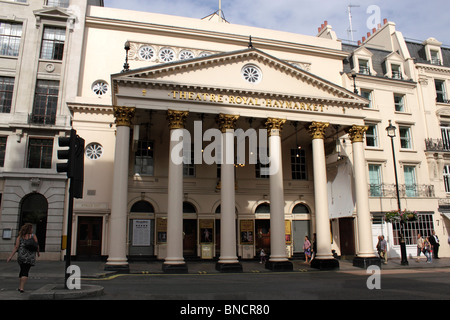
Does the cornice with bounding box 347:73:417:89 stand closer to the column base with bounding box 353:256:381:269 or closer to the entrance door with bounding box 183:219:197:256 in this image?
the column base with bounding box 353:256:381:269

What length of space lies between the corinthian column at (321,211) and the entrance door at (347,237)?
20.8 feet

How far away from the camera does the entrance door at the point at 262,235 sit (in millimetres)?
25703

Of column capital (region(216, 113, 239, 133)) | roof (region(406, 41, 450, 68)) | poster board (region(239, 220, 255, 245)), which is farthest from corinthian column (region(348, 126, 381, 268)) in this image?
roof (region(406, 41, 450, 68))

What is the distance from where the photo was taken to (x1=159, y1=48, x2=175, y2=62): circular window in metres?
26.4

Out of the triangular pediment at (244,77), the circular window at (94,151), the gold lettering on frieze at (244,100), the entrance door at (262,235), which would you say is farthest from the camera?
the entrance door at (262,235)

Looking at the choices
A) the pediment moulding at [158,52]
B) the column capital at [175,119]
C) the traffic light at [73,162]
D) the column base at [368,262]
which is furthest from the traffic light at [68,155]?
the pediment moulding at [158,52]

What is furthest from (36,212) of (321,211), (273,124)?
(321,211)

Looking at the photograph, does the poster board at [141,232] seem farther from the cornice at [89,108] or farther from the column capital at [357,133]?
the column capital at [357,133]

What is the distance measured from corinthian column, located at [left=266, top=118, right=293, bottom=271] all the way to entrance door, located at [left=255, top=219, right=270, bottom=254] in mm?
6004

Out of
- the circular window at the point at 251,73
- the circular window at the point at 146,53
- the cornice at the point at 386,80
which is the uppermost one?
the circular window at the point at 146,53

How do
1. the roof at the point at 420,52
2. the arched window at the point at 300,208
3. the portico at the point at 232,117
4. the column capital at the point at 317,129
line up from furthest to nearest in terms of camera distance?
1. the roof at the point at 420,52
2. the arched window at the point at 300,208
3. the column capital at the point at 317,129
4. the portico at the point at 232,117

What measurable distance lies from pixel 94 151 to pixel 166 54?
341 inches

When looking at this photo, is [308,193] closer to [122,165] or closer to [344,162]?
[344,162]
